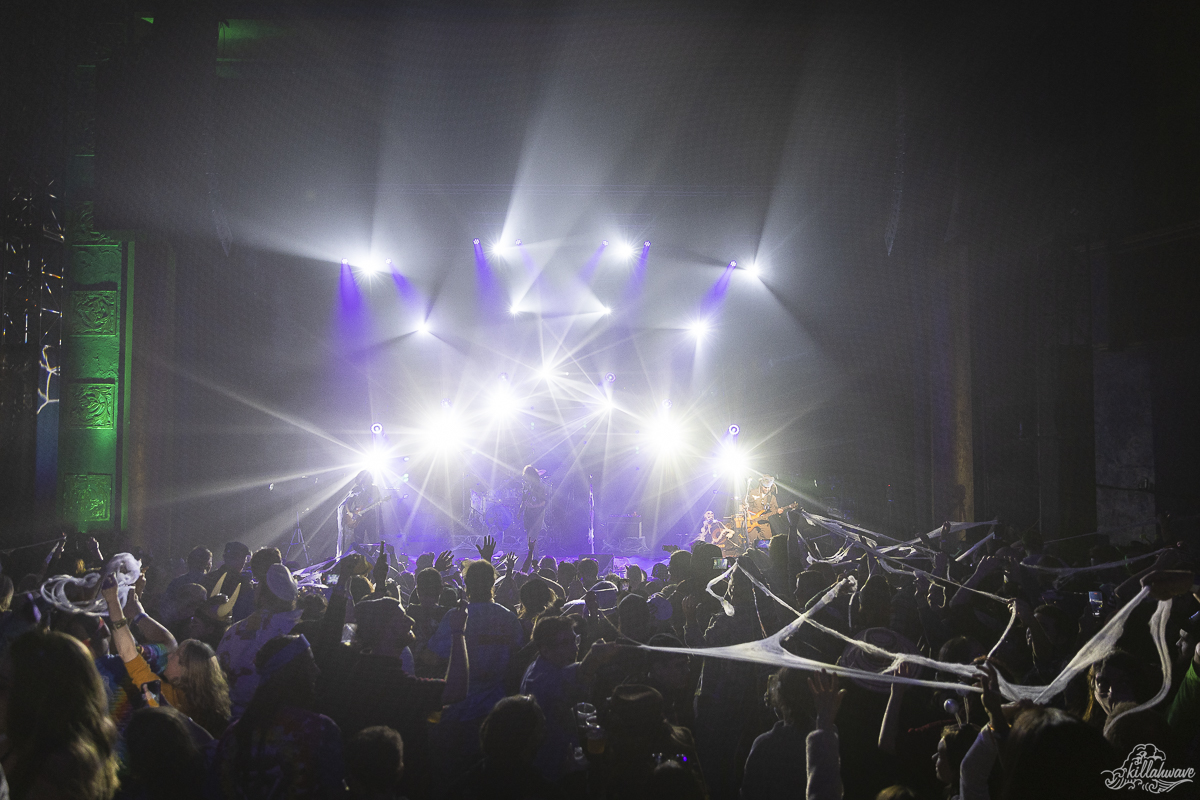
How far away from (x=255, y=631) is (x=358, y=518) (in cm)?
1053

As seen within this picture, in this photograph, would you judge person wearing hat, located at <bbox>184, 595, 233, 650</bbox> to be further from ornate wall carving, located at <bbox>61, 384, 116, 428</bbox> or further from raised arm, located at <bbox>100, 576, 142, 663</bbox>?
ornate wall carving, located at <bbox>61, 384, 116, 428</bbox>

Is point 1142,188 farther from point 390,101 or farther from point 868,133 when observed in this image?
point 390,101

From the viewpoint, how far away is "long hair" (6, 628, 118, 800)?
1.99m

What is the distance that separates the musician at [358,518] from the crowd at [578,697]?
367 inches

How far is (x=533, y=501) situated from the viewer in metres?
15.6

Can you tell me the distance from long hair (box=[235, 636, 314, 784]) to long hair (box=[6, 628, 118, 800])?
1.17ft

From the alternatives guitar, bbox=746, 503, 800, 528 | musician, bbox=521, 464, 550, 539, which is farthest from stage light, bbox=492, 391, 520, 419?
guitar, bbox=746, 503, 800, 528

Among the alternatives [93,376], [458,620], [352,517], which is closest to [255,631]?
[458,620]

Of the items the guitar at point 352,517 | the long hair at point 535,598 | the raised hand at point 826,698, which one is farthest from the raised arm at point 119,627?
the guitar at point 352,517

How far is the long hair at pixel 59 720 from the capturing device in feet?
6.52

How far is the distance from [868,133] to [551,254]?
712 cm

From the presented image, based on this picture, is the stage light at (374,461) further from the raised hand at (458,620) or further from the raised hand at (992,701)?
the raised hand at (992,701)

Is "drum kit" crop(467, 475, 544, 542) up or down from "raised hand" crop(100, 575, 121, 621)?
down

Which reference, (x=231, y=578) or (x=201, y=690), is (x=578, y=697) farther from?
(x=231, y=578)
